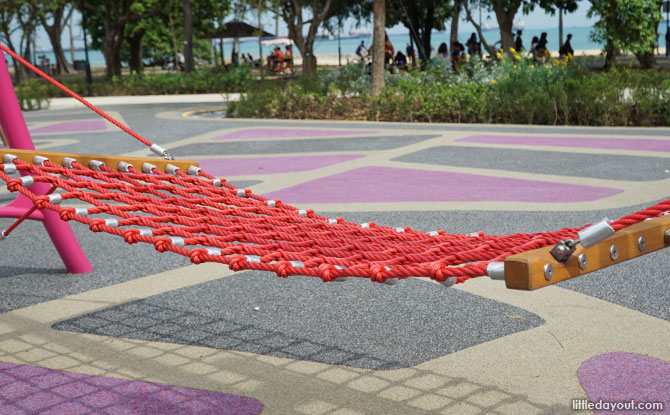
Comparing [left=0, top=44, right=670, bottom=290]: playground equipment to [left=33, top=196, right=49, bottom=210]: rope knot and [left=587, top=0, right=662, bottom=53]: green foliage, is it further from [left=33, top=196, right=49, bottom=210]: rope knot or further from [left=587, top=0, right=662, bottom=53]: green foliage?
[left=587, top=0, right=662, bottom=53]: green foliage

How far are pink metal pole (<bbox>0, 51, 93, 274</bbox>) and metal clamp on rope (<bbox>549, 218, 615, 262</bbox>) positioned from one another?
3.43 meters

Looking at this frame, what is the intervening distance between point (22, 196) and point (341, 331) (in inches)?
90.5

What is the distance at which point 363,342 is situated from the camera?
346 cm

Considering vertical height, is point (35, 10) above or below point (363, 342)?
above

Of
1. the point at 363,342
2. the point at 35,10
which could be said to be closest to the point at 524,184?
the point at 363,342

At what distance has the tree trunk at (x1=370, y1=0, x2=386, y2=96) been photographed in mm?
14648

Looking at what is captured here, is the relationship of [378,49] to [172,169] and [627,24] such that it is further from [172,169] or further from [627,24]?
[172,169]

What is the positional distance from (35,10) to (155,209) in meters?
30.4

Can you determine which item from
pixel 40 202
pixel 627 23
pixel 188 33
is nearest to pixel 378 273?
pixel 40 202

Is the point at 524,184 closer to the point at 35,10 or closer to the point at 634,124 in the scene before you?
the point at 634,124

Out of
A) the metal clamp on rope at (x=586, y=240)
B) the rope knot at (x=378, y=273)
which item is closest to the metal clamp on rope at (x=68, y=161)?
the rope knot at (x=378, y=273)

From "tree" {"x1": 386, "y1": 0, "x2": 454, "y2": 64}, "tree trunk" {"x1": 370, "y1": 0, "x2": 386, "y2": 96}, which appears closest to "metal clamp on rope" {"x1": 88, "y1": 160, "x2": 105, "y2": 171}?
"tree trunk" {"x1": 370, "y1": 0, "x2": 386, "y2": 96}

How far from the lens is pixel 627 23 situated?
63.8 ft

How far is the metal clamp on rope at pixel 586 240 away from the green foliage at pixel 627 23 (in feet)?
61.8
